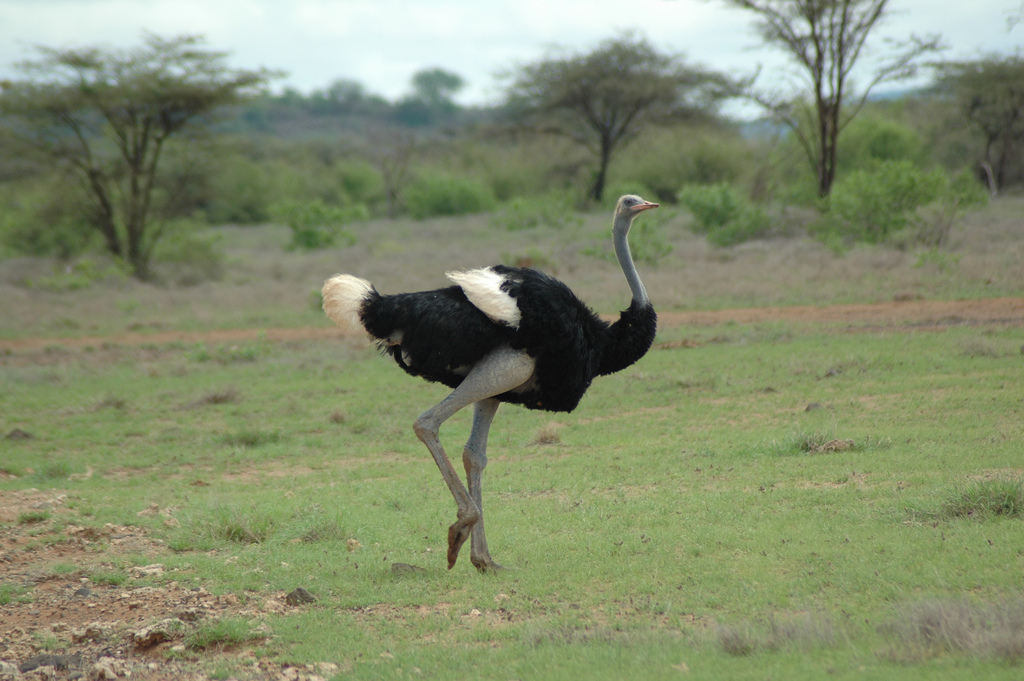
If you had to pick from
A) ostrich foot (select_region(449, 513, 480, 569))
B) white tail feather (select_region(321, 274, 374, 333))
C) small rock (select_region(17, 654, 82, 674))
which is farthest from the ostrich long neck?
small rock (select_region(17, 654, 82, 674))

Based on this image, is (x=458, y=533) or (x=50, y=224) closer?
(x=458, y=533)

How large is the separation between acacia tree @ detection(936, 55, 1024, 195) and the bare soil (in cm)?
2685

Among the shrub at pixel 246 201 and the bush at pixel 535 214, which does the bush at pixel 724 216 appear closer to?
the bush at pixel 535 214

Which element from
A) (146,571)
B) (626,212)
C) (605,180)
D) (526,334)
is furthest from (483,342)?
(605,180)

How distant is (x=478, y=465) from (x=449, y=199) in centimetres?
3071

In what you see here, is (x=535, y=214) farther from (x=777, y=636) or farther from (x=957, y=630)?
(x=957, y=630)

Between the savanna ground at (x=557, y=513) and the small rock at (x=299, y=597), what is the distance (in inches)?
4.0

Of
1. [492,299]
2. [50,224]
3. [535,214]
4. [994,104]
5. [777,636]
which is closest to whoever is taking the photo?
[777,636]

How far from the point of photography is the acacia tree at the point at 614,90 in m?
29.2

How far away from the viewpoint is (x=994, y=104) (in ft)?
91.5

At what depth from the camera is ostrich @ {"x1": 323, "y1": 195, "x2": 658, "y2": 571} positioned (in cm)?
446

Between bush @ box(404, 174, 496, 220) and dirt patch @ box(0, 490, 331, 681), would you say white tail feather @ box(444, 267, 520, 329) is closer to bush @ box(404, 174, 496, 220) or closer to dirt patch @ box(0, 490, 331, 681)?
dirt patch @ box(0, 490, 331, 681)

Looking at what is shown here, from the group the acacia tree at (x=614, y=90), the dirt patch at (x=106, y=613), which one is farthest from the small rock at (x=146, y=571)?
the acacia tree at (x=614, y=90)

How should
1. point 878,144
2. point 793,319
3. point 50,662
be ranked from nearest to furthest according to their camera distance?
point 50,662 → point 793,319 → point 878,144
